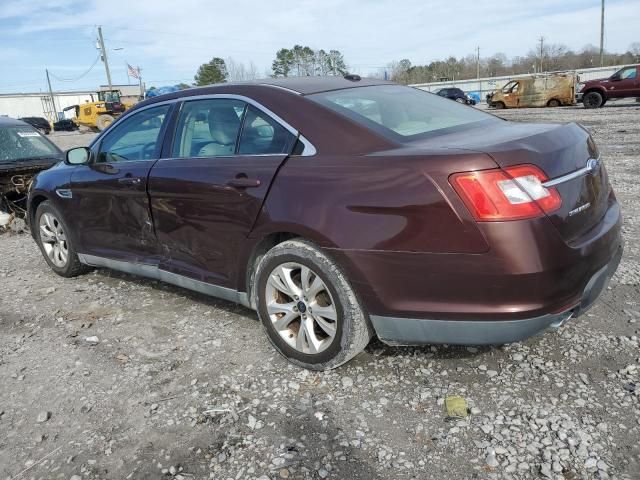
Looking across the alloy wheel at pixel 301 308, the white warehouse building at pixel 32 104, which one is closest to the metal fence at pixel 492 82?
the alloy wheel at pixel 301 308

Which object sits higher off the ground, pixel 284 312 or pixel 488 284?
pixel 488 284

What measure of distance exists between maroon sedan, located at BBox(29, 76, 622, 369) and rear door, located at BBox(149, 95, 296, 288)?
0.01 meters

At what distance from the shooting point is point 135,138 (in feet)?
13.5

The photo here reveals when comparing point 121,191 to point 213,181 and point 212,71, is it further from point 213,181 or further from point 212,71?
point 212,71

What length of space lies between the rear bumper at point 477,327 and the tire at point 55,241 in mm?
3375

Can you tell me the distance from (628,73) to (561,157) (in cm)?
2593

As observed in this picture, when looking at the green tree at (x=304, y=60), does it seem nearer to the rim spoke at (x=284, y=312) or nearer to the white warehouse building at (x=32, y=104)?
the white warehouse building at (x=32, y=104)

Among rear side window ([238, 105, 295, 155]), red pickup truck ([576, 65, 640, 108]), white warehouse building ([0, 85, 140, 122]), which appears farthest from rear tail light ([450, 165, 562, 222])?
white warehouse building ([0, 85, 140, 122])

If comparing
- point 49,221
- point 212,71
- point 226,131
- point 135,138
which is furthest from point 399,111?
point 212,71

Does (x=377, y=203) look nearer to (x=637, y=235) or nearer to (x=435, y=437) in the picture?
(x=435, y=437)

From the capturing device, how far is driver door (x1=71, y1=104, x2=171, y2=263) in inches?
152

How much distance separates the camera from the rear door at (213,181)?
3.08 meters

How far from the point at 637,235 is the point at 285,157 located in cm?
Answer: 384

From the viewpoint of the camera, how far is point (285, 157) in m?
2.97
